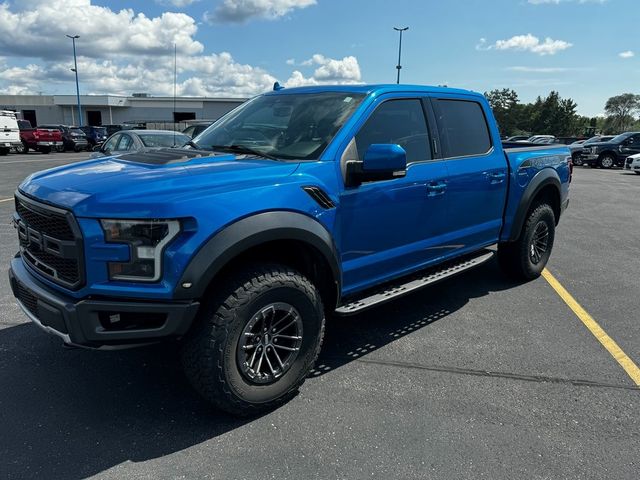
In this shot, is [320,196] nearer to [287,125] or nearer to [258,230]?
[258,230]

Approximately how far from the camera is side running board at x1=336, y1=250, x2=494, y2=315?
11.3 ft

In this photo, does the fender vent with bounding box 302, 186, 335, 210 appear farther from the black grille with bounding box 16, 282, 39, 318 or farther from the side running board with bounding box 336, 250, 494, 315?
the black grille with bounding box 16, 282, 39, 318

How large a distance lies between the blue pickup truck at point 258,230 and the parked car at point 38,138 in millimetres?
28904

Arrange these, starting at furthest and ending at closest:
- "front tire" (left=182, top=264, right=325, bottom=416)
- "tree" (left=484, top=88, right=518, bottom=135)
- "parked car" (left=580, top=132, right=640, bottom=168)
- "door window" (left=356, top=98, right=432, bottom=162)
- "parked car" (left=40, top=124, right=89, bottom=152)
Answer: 1. "tree" (left=484, top=88, right=518, bottom=135)
2. "parked car" (left=40, top=124, right=89, bottom=152)
3. "parked car" (left=580, top=132, right=640, bottom=168)
4. "door window" (left=356, top=98, right=432, bottom=162)
5. "front tire" (left=182, top=264, right=325, bottom=416)

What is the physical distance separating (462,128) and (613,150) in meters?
24.7

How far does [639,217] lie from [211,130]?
31.1 ft

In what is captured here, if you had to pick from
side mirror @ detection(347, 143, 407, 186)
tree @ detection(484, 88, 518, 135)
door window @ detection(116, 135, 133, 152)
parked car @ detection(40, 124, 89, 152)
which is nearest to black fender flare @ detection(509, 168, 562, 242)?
side mirror @ detection(347, 143, 407, 186)

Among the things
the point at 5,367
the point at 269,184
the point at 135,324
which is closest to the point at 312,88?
the point at 269,184

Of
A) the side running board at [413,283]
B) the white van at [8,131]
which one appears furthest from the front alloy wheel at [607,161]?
the white van at [8,131]

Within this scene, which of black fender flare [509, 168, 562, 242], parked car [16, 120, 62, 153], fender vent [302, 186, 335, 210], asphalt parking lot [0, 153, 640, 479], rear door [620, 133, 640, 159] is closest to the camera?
asphalt parking lot [0, 153, 640, 479]

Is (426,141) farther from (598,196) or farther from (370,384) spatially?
(598,196)

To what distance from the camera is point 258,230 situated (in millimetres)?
2736

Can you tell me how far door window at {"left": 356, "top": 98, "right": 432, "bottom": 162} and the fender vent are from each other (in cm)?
49

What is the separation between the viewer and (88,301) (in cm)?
249
